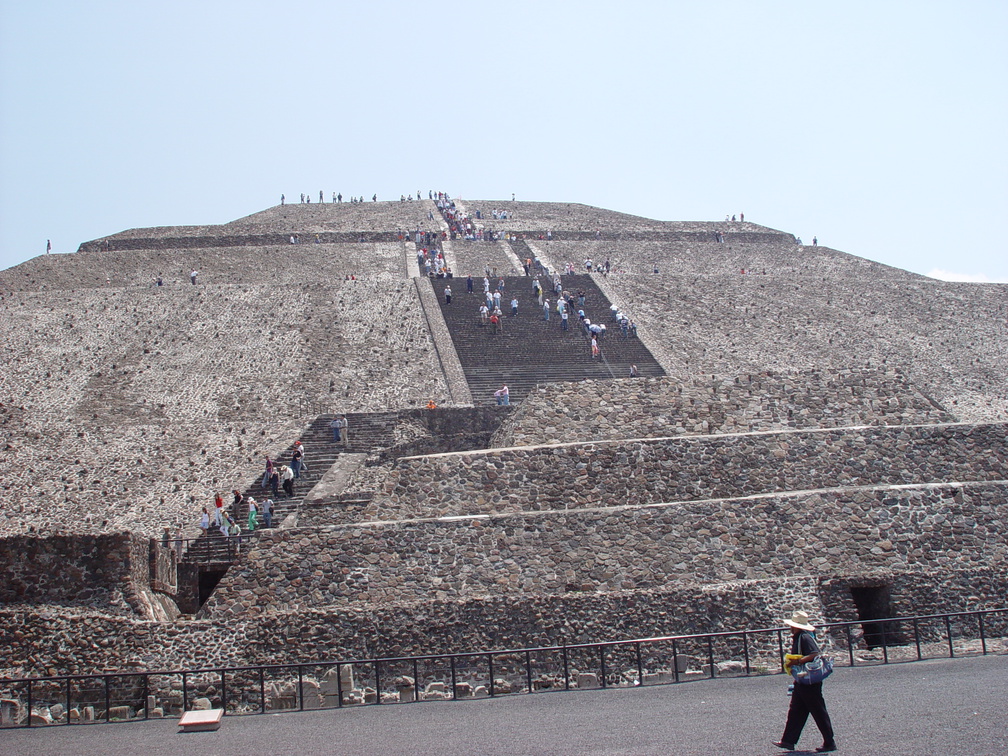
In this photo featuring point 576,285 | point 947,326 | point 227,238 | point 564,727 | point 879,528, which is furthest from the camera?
point 227,238

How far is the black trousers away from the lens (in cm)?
860

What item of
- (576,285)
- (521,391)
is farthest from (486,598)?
(576,285)

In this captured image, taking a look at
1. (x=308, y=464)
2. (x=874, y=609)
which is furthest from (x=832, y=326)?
(x=874, y=609)

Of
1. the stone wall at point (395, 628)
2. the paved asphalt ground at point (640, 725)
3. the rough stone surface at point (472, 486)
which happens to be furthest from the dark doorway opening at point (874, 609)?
the paved asphalt ground at point (640, 725)

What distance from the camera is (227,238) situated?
46750mm

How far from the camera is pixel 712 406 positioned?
63.4 ft

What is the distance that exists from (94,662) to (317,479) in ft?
25.8

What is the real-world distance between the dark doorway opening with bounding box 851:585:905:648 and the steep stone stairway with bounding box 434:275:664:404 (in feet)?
43.8

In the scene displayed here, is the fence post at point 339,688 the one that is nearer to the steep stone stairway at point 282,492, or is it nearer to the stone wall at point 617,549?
the stone wall at point 617,549

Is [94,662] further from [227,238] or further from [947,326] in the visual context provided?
[227,238]

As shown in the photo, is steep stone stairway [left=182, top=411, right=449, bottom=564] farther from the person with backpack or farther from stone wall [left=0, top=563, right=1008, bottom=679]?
the person with backpack

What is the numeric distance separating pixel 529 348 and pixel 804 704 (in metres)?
22.3

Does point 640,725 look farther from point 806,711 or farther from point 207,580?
point 207,580

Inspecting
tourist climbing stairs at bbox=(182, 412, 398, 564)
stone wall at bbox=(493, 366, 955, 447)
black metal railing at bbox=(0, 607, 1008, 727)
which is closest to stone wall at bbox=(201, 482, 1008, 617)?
black metal railing at bbox=(0, 607, 1008, 727)
